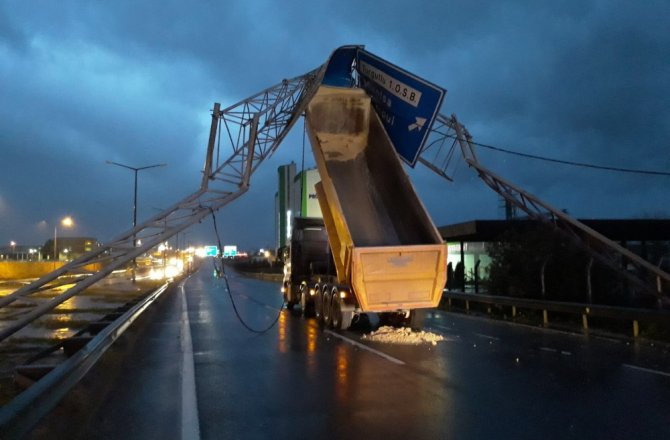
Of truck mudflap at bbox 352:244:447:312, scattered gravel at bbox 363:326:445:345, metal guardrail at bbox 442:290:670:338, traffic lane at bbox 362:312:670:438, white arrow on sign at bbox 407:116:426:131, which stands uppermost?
white arrow on sign at bbox 407:116:426:131

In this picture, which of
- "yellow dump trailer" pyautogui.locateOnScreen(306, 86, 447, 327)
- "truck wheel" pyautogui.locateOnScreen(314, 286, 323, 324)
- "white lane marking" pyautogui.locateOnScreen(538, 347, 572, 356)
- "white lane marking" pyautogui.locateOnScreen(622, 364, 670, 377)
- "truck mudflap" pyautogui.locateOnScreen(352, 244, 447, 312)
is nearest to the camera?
"white lane marking" pyautogui.locateOnScreen(622, 364, 670, 377)

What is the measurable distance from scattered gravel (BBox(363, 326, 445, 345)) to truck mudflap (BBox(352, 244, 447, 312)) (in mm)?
821

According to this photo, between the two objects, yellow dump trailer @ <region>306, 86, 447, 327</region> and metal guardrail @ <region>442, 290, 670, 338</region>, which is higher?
yellow dump trailer @ <region>306, 86, 447, 327</region>

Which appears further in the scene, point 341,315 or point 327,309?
point 327,309

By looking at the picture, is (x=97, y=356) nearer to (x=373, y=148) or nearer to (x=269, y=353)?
(x=269, y=353)

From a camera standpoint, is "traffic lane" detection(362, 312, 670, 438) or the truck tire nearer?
"traffic lane" detection(362, 312, 670, 438)

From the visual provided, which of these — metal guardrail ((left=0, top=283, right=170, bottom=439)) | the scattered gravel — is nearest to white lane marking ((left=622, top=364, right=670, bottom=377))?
the scattered gravel

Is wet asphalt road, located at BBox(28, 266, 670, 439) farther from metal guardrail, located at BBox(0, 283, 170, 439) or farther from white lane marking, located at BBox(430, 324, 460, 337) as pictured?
white lane marking, located at BBox(430, 324, 460, 337)

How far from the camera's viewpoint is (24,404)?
712cm

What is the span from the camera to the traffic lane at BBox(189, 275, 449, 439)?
22.7 feet

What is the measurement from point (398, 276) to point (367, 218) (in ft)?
6.38

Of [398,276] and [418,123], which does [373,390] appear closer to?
[398,276]

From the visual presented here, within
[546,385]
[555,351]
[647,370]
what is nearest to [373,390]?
[546,385]

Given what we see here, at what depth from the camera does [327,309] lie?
17.7m
